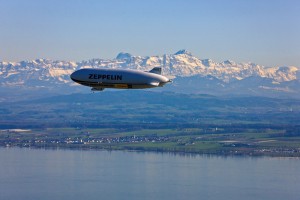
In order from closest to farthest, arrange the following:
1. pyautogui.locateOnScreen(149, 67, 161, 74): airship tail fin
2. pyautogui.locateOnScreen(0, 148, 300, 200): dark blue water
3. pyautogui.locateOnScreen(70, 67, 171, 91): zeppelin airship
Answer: pyautogui.locateOnScreen(70, 67, 171, 91): zeppelin airship → pyautogui.locateOnScreen(149, 67, 161, 74): airship tail fin → pyautogui.locateOnScreen(0, 148, 300, 200): dark blue water

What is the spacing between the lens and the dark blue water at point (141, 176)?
66.1 metres

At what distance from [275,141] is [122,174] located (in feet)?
132

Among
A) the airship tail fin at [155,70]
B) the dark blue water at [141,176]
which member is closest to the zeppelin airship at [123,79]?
the airship tail fin at [155,70]

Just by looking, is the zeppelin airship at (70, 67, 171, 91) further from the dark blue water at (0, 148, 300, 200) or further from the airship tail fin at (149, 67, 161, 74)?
the dark blue water at (0, 148, 300, 200)

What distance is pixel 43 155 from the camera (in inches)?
3730

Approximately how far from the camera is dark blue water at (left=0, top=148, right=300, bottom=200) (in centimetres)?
6612

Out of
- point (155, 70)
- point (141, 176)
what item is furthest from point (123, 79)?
point (141, 176)

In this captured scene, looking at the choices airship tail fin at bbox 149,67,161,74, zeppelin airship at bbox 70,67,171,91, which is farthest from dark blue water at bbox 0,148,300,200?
zeppelin airship at bbox 70,67,171,91

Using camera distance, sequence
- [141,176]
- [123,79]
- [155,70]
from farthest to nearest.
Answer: [141,176]
[155,70]
[123,79]

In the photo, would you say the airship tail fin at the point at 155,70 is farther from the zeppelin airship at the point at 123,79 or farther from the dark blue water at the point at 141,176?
the dark blue water at the point at 141,176

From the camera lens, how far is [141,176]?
7656 cm

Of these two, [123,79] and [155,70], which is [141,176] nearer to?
[155,70]

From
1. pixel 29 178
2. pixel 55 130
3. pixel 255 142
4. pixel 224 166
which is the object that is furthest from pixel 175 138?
pixel 29 178

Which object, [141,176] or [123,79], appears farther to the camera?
[141,176]
